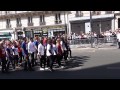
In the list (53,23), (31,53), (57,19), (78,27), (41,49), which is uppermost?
(57,19)

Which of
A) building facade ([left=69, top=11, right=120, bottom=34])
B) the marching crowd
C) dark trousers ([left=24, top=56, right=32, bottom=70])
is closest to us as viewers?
the marching crowd


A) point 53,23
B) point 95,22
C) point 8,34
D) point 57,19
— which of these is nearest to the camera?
point 95,22

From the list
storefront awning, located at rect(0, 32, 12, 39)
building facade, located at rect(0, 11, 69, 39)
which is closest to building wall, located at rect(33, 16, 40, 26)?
building facade, located at rect(0, 11, 69, 39)

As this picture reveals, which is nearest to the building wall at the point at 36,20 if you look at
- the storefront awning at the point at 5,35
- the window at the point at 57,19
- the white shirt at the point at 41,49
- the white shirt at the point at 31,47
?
the window at the point at 57,19

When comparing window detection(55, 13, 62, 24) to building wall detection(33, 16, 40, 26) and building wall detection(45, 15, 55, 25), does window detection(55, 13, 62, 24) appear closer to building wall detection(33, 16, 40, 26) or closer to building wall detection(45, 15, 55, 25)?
building wall detection(45, 15, 55, 25)

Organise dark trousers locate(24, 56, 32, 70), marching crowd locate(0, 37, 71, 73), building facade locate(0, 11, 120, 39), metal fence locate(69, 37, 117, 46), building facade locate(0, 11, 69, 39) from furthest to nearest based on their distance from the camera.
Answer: building facade locate(0, 11, 69, 39) → building facade locate(0, 11, 120, 39) → metal fence locate(69, 37, 117, 46) → dark trousers locate(24, 56, 32, 70) → marching crowd locate(0, 37, 71, 73)

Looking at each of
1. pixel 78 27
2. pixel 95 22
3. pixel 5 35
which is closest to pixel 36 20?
pixel 5 35

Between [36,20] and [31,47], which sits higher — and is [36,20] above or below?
above

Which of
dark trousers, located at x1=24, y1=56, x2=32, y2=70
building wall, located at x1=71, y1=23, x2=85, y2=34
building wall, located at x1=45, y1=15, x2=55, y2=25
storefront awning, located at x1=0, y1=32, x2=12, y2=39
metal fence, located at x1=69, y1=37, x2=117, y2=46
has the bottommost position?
dark trousers, located at x1=24, y1=56, x2=32, y2=70

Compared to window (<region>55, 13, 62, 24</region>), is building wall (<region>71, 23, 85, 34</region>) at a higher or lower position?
lower

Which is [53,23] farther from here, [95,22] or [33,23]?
[95,22]
